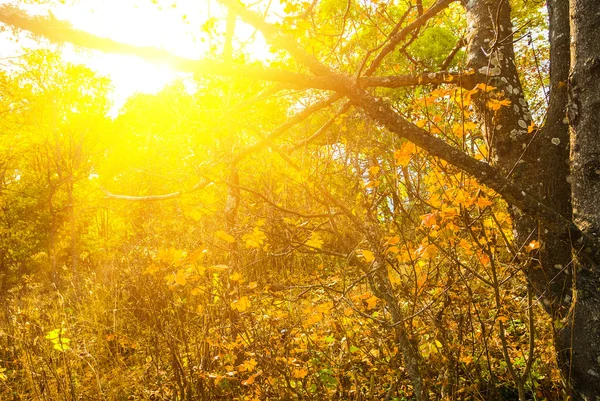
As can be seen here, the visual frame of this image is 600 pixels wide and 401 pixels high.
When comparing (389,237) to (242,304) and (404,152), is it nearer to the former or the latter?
(404,152)

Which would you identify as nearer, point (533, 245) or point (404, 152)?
point (533, 245)

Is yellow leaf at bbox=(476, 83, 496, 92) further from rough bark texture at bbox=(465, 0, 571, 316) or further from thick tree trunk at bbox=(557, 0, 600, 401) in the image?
thick tree trunk at bbox=(557, 0, 600, 401)

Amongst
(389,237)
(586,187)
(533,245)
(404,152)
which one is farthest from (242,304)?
(586,187)

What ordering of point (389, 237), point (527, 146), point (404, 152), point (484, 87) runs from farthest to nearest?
point (389, 237) < point (404, 152) < point (484, 87) < point (527, 146)

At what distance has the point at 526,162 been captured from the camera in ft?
7.39

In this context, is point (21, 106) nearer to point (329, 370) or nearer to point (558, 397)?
point (329, 370)

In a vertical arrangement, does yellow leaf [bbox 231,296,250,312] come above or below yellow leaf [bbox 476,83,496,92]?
below

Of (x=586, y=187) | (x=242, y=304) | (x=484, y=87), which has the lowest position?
(x=242, y=304)

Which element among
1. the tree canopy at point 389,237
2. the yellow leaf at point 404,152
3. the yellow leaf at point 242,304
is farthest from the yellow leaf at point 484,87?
the yellow leaf at point 242,304

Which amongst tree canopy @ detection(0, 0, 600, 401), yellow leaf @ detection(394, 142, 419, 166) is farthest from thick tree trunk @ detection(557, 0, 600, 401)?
yellow leaf @ detection(394, 142, 419, 166)

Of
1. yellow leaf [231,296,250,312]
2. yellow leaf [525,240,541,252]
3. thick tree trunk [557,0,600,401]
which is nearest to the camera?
thick tree trunk [557,0,600,401]

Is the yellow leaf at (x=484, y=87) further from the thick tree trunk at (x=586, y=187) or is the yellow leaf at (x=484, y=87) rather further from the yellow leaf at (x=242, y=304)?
the yellow leaf at (x=242, y=304)

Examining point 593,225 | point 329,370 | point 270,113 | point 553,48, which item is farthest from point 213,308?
point 270,113

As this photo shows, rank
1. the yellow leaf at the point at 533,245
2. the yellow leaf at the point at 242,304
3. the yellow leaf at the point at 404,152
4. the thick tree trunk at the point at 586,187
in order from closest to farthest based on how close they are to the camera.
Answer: the thick tree trunk at the point at 586,187
the yellow leaf at the point at 533,245
the yellow leaf at the point at 404,152
the yellow leaf at the point at 242,304
